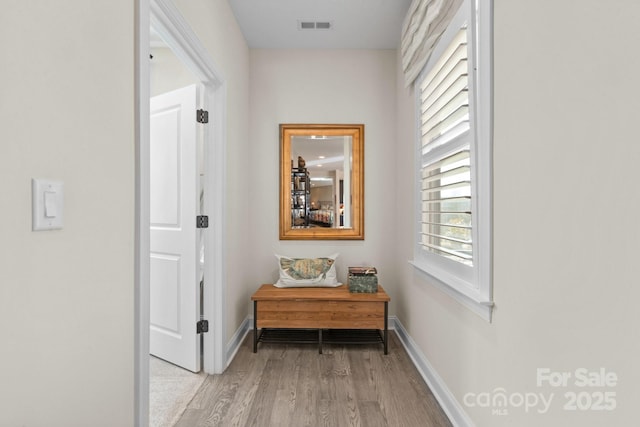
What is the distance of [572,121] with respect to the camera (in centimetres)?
99

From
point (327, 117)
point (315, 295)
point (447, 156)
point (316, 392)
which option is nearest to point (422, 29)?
point (447, 156)

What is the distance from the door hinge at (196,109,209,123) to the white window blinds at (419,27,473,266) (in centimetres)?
148

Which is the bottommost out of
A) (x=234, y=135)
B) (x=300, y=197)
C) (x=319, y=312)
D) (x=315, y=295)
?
(x=319, y=312)

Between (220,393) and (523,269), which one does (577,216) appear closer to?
(523,269)

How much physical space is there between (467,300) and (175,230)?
1.88 m

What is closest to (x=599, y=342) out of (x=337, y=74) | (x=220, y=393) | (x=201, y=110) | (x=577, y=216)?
(x=577, y=216)

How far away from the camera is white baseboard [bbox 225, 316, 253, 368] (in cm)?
260

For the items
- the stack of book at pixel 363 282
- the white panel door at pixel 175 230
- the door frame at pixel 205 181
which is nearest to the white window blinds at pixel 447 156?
the stack of book at pixel 363 282

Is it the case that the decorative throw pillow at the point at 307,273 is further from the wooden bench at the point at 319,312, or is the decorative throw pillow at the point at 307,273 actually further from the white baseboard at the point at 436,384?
the white baseboard at the point at 436,384

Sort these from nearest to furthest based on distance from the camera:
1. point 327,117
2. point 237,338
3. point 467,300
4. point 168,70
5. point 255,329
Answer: point 467,300 < point 255,329 < point 237,338 < point 168,70 < point 327,117

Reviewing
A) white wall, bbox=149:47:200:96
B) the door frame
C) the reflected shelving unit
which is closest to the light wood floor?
the door frame

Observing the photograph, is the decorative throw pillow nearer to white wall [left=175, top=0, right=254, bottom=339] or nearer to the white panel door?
white wall [left=175, top=0, right=254, bottom=339]

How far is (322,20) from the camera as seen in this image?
2818 mm
